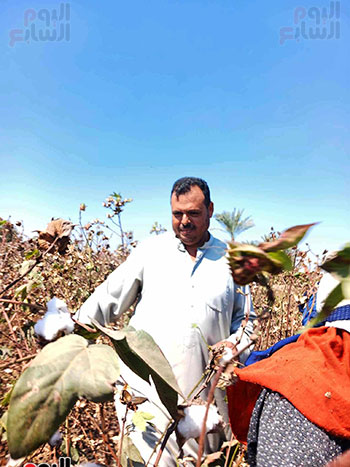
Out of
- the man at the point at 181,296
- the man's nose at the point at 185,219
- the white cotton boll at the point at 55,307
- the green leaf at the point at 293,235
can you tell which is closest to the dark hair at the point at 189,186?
the man at the point at 181,296

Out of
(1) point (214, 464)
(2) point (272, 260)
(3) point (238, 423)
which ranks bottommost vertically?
(1) point (214, 464)

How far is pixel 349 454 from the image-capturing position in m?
0.42

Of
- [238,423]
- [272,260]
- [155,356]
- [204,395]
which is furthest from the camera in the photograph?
[204,395]

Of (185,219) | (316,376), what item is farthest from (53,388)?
(185,219)

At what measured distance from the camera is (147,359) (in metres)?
0.47

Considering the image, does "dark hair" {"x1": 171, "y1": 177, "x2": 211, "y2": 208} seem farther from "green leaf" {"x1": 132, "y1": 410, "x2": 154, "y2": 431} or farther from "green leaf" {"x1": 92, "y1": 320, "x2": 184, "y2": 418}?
"green leaf" {"x1": 92, "y1": 320, "x2": 184, "y2": 418}

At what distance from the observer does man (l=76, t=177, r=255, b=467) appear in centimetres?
170

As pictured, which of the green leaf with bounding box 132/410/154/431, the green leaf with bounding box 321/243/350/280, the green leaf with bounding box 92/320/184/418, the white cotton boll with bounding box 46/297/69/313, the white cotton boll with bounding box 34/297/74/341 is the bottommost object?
the green leaf with bounding box 132/410/154/431

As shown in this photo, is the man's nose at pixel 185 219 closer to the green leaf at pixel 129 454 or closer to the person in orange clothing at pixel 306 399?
the person in orange clothing at pixel 306 399

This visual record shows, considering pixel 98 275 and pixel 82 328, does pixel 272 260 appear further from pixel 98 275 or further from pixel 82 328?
pixel 98 275

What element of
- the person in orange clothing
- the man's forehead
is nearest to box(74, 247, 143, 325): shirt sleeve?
the man's forehead

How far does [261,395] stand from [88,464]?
599 mm

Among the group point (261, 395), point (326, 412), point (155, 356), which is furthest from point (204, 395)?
point (155, 356)

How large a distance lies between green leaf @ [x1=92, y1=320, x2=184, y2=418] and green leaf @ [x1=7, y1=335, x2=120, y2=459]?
55 millimetres
